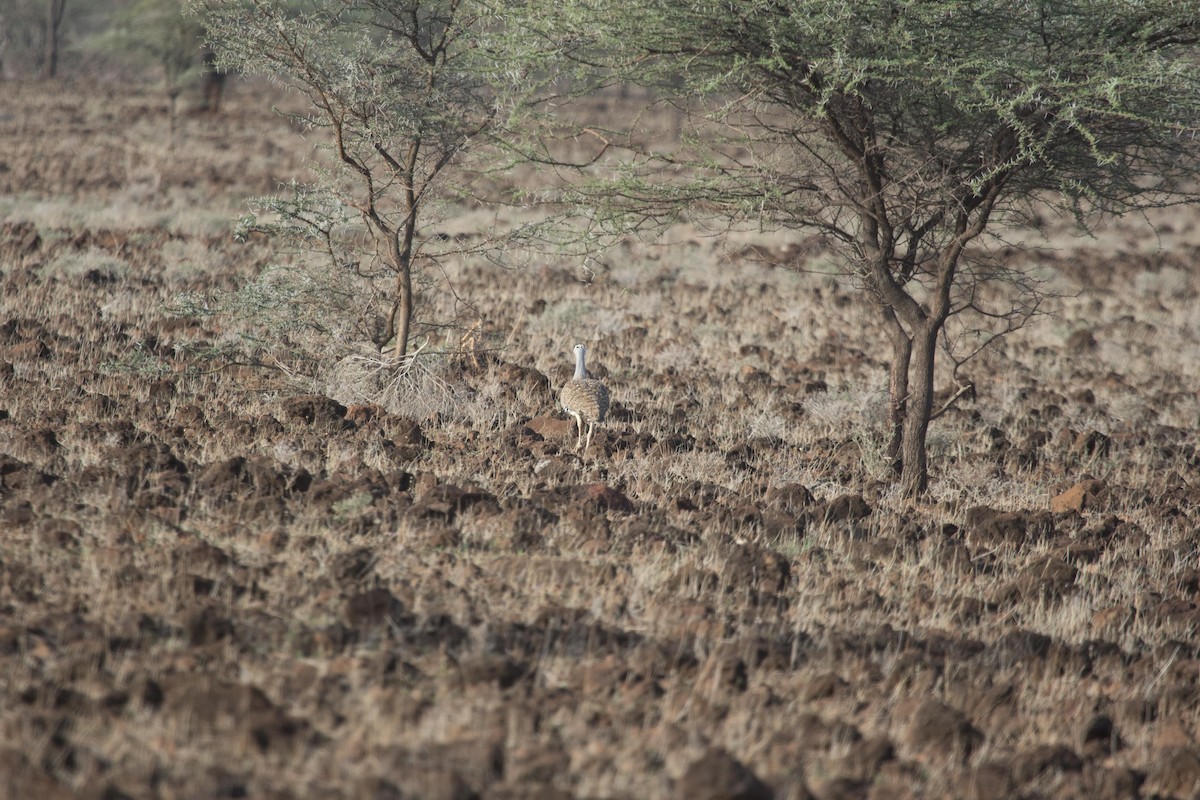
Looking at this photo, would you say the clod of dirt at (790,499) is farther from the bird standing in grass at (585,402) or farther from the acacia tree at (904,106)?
the bird standing in grass at (585,402)

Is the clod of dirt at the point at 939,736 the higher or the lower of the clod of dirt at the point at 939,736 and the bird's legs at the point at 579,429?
the lower

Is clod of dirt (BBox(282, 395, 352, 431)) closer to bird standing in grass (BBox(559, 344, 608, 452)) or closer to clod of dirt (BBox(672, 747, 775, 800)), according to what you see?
bird standing in grass (BBox(559, 344, 608, 452))

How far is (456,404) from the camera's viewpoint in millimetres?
8930

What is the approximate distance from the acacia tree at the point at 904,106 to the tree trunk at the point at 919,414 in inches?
0.5

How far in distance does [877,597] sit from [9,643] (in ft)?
12.3

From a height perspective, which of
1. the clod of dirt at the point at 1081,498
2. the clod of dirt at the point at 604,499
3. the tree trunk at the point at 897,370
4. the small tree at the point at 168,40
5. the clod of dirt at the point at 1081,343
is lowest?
the clod of dirt at the point at 604,499

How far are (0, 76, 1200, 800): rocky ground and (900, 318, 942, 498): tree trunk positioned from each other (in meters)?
0.24

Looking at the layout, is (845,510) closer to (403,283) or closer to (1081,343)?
(403,283)

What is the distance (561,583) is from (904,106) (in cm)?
439

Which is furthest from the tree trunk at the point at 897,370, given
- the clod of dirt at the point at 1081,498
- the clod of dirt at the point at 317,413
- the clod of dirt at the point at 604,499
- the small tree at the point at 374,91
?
the clod of dirt at the point at 317,413

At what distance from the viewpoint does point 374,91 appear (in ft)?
27.7

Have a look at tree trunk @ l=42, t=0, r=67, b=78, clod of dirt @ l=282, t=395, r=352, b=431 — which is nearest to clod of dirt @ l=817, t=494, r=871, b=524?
clod of dirt @ l=282, t=395, r=352, b=431

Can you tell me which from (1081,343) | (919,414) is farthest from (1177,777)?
(1081,343)

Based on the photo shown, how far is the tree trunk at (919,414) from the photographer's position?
8.03 m
